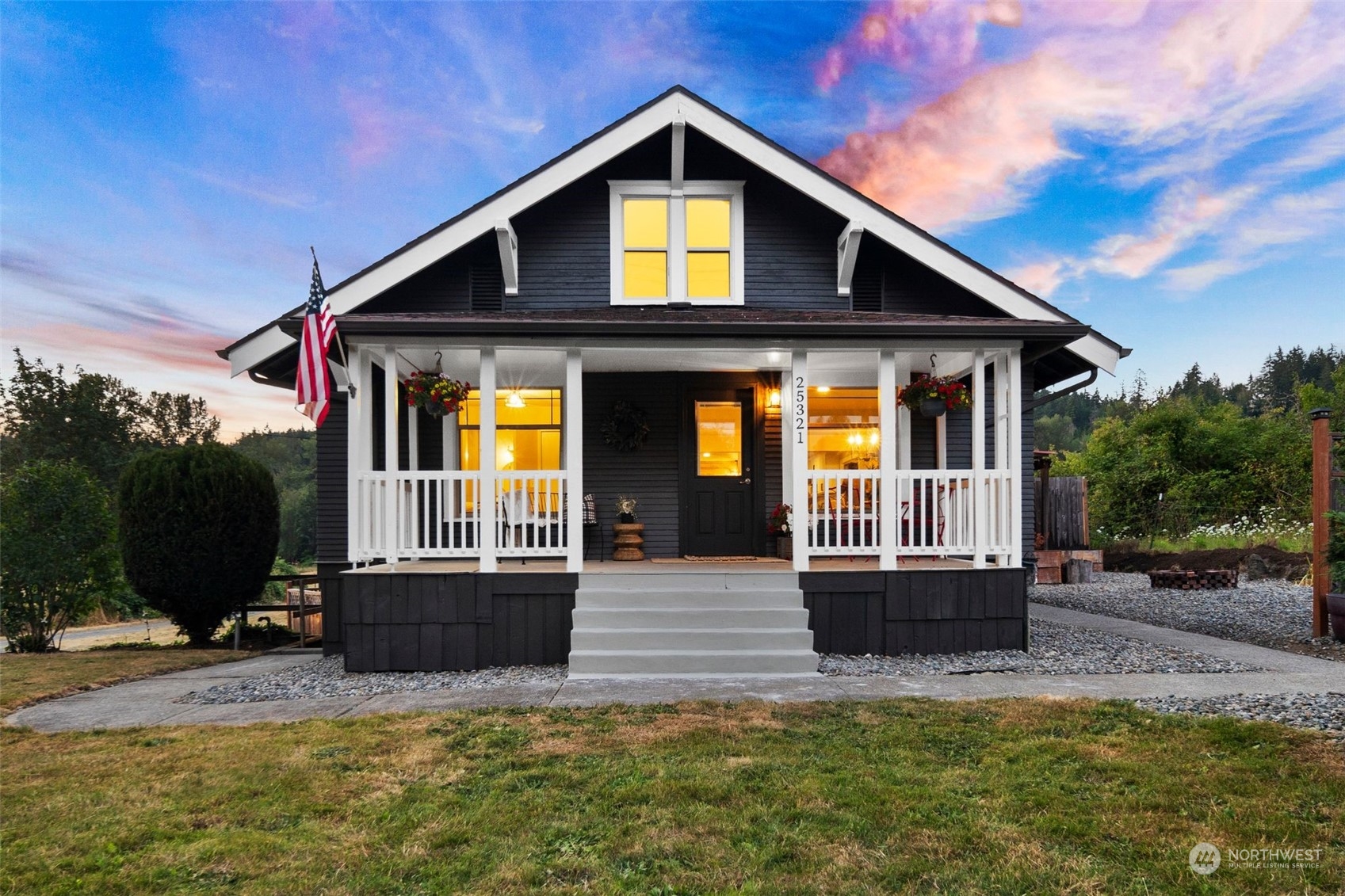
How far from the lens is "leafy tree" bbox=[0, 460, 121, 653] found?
802cm

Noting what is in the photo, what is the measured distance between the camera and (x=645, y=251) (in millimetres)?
8602

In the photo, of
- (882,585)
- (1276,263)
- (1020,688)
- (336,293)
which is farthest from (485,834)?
(1276,263)

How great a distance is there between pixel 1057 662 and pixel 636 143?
270 inches

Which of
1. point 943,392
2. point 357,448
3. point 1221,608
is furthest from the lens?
point 1221,608

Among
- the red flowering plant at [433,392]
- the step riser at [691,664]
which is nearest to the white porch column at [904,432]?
the step riser at [691,664]

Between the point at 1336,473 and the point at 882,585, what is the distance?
5.09 m

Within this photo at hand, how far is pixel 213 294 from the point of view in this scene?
59.5 feet

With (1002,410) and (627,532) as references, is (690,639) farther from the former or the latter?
(1002,410)

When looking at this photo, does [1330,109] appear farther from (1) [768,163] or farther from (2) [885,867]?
(2) [885,867]

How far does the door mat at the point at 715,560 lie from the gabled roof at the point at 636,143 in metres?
3.83

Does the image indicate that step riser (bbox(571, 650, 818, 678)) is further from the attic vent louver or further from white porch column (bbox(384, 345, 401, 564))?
the attic vent louver

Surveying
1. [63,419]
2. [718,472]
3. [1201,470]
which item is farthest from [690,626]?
[63,419]

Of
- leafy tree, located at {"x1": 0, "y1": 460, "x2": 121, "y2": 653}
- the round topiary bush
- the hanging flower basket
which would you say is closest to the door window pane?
the hanging flower basket

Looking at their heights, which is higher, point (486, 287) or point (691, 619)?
point (486, 287)
